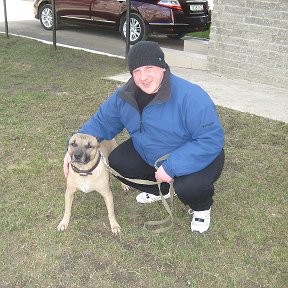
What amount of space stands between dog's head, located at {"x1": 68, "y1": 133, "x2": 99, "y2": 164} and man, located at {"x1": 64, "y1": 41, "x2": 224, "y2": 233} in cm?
19

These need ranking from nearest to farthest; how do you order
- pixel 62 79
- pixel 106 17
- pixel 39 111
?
pixel 39 111
pixel 62 79
pixel 106 17

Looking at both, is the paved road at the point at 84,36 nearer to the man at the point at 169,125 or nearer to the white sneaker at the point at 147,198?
the white sneaker at the point at 147,198

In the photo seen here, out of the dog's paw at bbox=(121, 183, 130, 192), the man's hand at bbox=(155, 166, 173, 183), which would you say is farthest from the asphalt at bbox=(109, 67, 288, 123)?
the man's hand at bbox=(155, 166, 173, 183)

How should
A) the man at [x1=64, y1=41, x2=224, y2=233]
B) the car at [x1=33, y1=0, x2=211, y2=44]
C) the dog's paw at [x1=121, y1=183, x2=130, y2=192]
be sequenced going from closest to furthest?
the man at [x1=64, y1=41, x2=224, y2=233] → the dog's paw at [x1=121, y1=183, x2=130, y2=192] → the car at [x1=33, y1=0, x2=211, y2=44]

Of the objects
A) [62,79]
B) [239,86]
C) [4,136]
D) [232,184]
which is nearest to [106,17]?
[62,79]

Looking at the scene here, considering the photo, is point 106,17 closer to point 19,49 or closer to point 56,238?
point 19,49

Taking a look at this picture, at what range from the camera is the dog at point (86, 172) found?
2.92 meters

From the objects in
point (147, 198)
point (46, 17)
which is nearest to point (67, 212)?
point (147, 198)

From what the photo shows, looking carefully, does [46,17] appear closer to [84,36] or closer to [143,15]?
[84,36]

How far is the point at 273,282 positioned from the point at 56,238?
1.54 metres

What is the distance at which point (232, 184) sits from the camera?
154 inches

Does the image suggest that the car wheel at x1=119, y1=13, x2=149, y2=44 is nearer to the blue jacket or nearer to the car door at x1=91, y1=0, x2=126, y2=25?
the car door at x1=91, y1=0, x2=126, y2=25

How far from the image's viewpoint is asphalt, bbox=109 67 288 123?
18.8 ft

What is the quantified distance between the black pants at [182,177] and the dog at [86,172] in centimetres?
27
